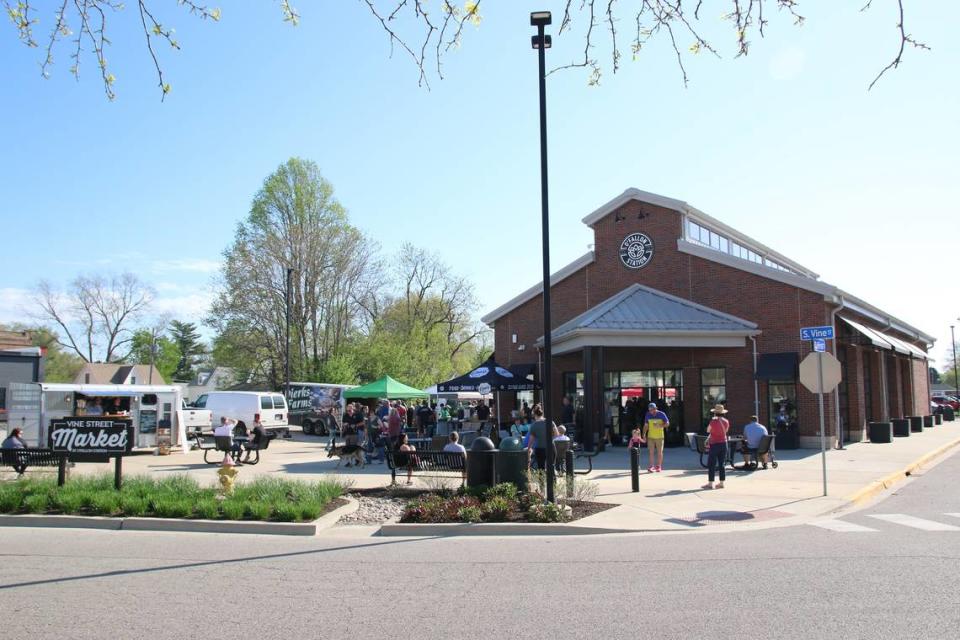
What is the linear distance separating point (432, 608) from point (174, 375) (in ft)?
325

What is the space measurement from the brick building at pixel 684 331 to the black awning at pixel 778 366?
0.05 metres

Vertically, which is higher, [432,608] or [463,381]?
[463,381]

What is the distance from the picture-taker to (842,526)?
412 inches

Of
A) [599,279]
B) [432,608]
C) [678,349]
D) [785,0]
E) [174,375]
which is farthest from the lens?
[174,375]

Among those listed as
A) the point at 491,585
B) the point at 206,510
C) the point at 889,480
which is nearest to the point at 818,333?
the point at 889,480

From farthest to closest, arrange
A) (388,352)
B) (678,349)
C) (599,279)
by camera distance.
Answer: (388,352) < (599,279) < (678,349)

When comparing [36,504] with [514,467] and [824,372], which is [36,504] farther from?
[824,372]

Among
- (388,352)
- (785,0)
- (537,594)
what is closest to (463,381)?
(537,594)

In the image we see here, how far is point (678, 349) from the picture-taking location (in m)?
26.7

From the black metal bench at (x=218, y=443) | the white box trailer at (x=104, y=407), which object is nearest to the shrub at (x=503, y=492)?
the black metal bench at (x=218, y=443)

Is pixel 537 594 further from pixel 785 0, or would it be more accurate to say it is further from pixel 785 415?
pixel 785 415

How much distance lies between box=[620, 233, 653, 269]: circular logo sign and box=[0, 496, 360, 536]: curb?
19.7m

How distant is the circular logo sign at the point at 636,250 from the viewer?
1120 inches

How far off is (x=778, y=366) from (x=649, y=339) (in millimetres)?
4167
